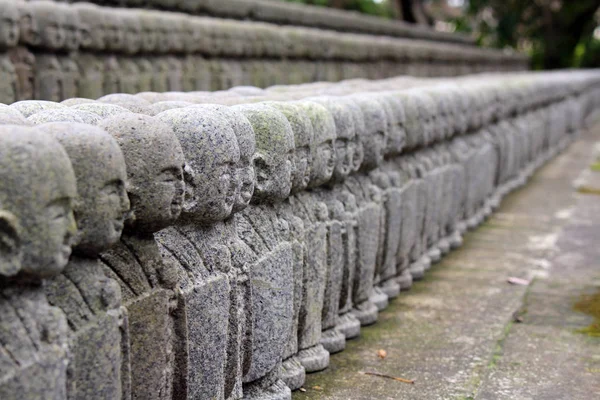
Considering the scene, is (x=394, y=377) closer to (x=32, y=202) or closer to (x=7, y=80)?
(x=32, y=202)

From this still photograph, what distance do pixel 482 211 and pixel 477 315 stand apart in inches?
115

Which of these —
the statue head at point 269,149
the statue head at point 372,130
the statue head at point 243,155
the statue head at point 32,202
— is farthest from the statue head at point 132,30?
the statue head at point 32,202

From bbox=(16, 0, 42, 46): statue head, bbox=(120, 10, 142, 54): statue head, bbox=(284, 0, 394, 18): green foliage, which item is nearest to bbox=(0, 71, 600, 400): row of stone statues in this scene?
bbox=(16, 0, 42, 46): statue head

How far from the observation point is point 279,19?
14.1 meters

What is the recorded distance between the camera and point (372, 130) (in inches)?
178

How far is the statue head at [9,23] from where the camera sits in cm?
637

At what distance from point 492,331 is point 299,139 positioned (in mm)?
1632

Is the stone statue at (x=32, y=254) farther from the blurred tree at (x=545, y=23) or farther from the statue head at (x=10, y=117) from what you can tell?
the blurred tree at (x=545, y=23)

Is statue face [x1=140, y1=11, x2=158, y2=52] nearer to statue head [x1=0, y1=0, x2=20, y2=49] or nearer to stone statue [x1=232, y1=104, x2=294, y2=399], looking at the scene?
statue head [x1=0, y1=0, x2=20, y2=49]

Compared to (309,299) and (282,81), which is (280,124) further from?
(282,81)

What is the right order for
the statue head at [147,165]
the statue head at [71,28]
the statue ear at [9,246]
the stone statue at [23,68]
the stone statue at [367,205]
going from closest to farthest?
the statue ear at [9,246], the statue head at [147,165], the stone statue at [367,205], the stone statue at [23,68], the statue head at [71,28]

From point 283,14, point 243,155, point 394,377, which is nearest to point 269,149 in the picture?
point 243,155

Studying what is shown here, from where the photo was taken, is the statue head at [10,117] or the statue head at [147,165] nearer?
the statue head at [10,117]

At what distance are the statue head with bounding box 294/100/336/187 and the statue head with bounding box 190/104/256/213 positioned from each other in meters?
0.63
